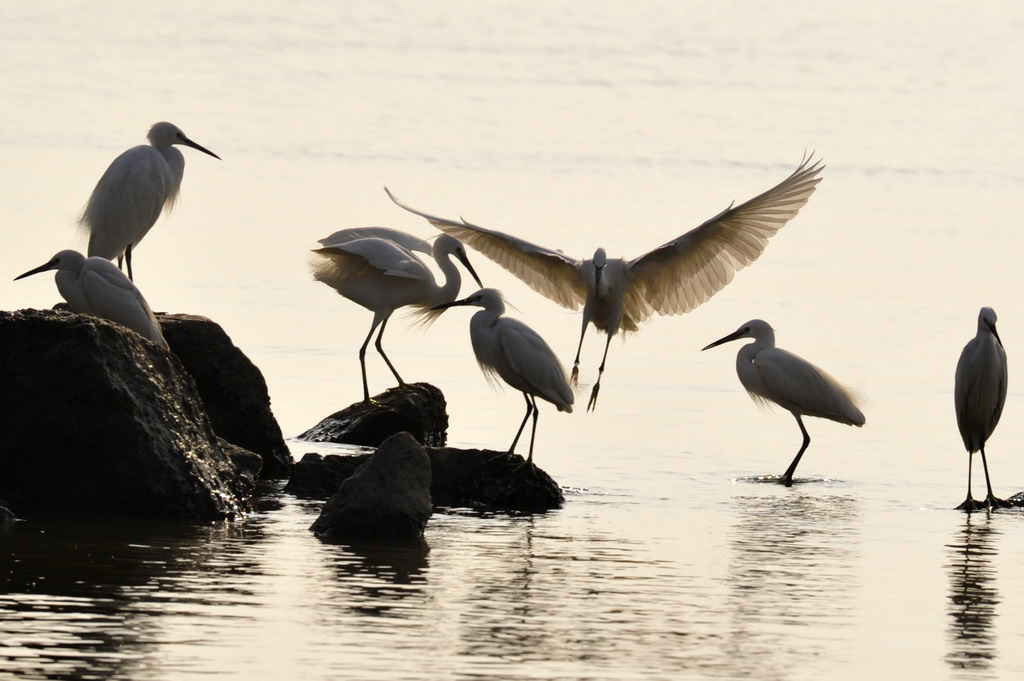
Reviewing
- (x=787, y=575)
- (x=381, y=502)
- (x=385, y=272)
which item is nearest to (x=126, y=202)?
(x=385, y=272)

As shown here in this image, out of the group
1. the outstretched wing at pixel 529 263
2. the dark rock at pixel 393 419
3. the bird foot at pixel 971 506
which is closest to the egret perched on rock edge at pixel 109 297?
the dark rock at pixel 393 419

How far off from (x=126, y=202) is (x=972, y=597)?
761cm

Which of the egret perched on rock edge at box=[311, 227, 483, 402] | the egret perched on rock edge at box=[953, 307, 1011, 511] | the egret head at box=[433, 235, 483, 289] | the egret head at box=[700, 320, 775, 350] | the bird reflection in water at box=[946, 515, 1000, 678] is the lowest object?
the bird reflection in water at box=[946, 515, 1000, 678]

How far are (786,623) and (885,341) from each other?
10.8m

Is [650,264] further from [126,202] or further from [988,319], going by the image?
[126,202]

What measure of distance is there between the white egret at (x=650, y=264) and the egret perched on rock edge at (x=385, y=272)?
1.17 ft

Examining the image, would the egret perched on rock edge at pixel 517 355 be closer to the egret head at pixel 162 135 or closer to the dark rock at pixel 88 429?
the dark rock at pixel 88 429

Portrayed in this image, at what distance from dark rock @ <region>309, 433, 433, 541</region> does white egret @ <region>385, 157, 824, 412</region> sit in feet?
13.6

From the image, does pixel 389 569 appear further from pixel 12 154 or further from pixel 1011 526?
pixel 12 154

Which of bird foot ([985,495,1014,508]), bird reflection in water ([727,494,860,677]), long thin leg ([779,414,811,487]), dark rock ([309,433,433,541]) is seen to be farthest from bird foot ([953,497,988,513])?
dark rock ([309,433,433,541])

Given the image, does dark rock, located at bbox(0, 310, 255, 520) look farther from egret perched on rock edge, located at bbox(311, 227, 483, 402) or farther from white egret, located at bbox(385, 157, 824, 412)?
white egret, located at bbox(385, 157, 824, 412)

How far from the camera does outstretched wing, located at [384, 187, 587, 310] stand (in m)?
14.8

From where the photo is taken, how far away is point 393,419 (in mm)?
12695

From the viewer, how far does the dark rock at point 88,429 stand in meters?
9.80
